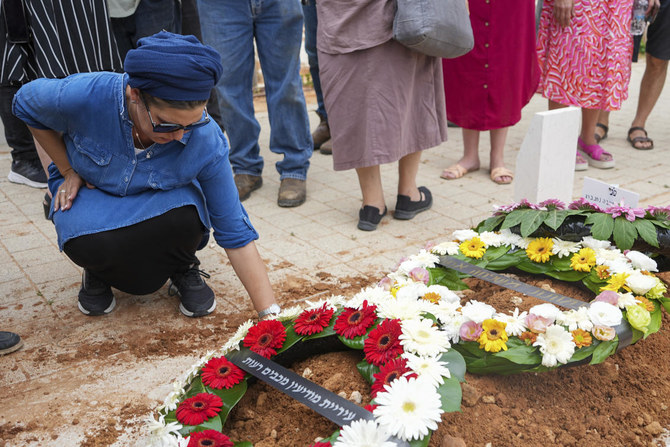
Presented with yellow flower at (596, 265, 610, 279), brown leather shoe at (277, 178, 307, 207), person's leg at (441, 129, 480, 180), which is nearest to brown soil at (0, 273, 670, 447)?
yellow flower at (596, 265, 610, 279)

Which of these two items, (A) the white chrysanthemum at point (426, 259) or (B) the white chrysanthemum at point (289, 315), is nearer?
(B) the white chrysanthemum at point (289, 315)

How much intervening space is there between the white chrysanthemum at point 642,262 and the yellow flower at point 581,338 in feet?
1.85

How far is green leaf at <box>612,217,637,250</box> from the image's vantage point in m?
2.44

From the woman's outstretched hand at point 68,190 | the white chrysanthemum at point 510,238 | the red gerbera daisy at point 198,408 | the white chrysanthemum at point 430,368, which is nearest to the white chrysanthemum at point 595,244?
the white chrysanthemum at point 510,238

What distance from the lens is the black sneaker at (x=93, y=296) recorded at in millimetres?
2830

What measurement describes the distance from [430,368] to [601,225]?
1.21 m

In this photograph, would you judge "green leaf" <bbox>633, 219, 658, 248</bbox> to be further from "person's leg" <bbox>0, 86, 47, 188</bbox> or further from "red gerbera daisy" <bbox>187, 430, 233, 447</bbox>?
"person's leg" <bbox>0, 86, 47, 188</bbox>

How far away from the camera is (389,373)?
5.55 ft

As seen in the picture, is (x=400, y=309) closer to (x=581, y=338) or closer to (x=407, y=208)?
(x=581, y=338)

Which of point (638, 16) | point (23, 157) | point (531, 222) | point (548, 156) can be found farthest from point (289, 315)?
point (638, 16)

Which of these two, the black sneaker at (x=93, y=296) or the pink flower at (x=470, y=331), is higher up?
the pink flower at (x=470, y=331)

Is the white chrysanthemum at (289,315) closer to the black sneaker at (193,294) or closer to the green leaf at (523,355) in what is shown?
the green leaf at (523,355)

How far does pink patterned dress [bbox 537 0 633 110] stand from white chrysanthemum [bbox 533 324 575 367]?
11.0 ft

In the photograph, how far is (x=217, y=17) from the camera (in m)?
4.05
